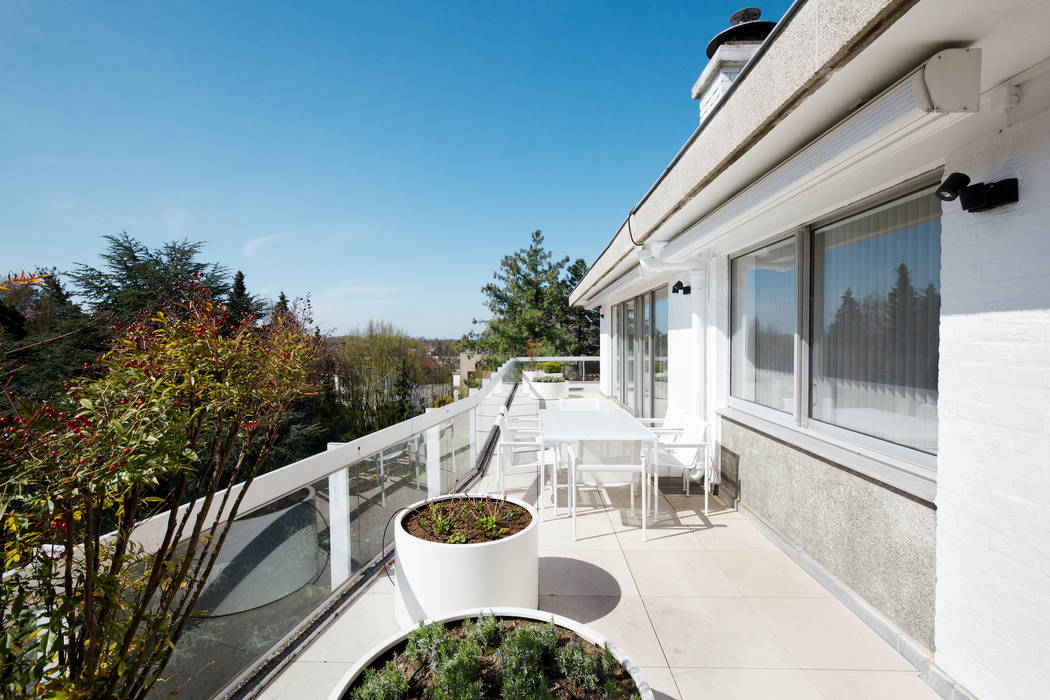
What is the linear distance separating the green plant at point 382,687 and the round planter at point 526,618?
51mm

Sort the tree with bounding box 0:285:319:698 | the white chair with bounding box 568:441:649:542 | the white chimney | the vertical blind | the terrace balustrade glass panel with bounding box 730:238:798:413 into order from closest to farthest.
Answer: the tree with bounding box 0:285:319:698
the vertical blind
the terrace balustrade glass panel with bounding box 730:238:798:413
the white chair with bounding box 568:441:649:542
the white chimney

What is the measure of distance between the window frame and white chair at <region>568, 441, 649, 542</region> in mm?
1130

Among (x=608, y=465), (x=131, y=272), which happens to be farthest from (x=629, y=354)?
(x=131, y=272)

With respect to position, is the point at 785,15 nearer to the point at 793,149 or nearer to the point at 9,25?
the point at 793,149

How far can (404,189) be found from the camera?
24.0m

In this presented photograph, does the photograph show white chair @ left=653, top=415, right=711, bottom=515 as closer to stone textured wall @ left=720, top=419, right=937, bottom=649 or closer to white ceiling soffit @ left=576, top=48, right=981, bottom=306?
stone textured wall @ left=720, top=419, right=937, bottom=649

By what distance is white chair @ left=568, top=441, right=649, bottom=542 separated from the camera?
396cm

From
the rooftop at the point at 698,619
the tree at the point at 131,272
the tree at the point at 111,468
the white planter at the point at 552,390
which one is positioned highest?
the tree at the point at 131,272

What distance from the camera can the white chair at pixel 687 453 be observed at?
4695 mm

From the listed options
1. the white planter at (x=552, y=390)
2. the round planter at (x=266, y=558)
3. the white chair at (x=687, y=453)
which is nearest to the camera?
the round planter at (x=266, y=558)

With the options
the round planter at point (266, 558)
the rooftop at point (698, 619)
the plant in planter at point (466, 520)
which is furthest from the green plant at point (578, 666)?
the round planter at point (266, 558)

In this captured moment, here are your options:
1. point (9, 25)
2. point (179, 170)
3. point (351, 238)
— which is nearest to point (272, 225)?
point (351, 238)

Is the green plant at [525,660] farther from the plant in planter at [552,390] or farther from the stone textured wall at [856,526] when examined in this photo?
the plant in planter at [552,390]

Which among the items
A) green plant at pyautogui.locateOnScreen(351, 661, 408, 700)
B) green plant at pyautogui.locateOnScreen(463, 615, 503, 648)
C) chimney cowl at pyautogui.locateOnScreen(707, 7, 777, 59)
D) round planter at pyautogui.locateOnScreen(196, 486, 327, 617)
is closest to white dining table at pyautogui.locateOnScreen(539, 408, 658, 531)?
round planter at pyautogui.locateOnScreen(196, 486, 327, 617)
